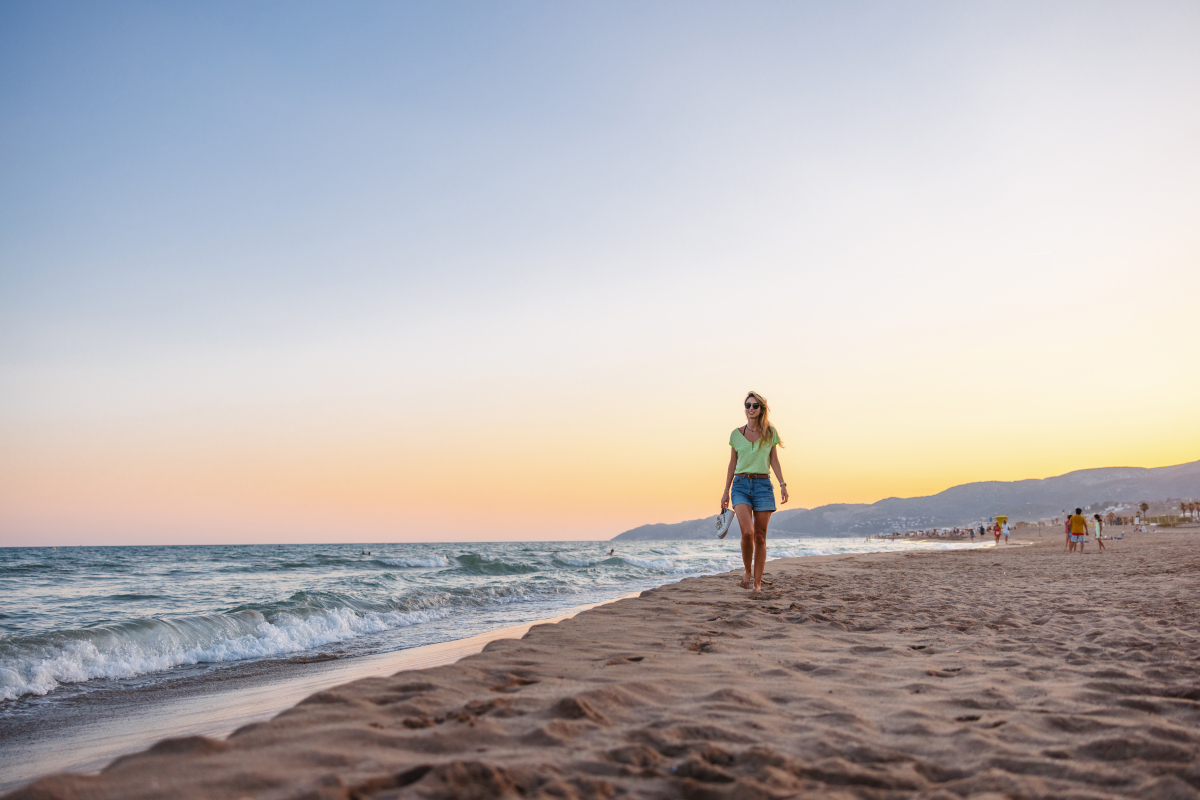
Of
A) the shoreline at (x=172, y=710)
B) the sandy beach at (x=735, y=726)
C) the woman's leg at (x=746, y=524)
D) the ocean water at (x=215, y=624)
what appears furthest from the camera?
the woman's leg at (x=746, y=524)

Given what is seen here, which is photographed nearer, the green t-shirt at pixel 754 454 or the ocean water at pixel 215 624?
the ocean water at pixel 215 624

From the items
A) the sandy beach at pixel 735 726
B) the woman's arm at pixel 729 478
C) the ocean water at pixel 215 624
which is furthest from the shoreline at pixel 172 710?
the woman's arm at pixel 729 478

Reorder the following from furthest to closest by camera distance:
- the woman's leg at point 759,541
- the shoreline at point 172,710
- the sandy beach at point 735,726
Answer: the woman's leg at point 759,541, the shoreline at point 172,710, the sandy beach at point 735,726

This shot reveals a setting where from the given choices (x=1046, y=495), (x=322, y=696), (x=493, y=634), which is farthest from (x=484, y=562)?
(x=1046, y=495)

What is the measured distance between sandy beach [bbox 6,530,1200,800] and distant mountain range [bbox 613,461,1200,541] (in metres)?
Answer: 131

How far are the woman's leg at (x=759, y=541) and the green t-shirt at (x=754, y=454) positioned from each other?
1.45ft

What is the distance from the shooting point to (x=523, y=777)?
1684 mm

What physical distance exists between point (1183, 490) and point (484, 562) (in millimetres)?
166061

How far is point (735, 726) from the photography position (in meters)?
2.21

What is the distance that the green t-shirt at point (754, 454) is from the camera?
6.48 meters

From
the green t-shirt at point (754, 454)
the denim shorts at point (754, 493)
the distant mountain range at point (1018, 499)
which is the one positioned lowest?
the distant mountain range at point (1018, 499)

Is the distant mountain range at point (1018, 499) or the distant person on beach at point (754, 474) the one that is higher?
the distant person on beach at point (754, 474)

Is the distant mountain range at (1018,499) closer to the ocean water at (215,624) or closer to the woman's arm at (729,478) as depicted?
the ocean water at (215,624)

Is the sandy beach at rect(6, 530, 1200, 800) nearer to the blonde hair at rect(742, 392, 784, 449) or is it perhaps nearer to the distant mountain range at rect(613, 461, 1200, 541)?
the blonde hair at rect(742, 392, 784, 449)
